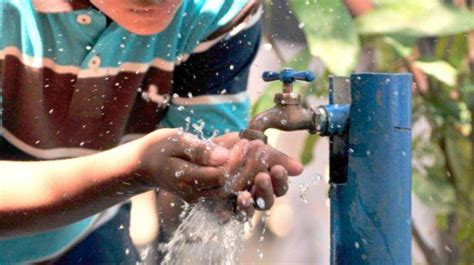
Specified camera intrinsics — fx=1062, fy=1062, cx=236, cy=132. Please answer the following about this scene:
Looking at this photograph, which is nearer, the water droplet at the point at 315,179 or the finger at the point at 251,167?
the finger at the point at 251,167

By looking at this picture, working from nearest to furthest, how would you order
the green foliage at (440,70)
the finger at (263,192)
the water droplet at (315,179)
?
the finger at (263,192)
the green foliage at (440,70)
the water droplet at (315,179)

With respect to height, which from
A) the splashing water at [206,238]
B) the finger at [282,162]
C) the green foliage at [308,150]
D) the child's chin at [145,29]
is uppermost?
the child's chin at [145,29]

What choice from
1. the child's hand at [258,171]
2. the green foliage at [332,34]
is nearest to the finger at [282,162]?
the child's hand at [258,171]

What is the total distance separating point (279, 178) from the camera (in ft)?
4.35

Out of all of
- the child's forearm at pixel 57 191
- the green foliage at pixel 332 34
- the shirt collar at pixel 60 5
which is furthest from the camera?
the green foliage at pixel 332 34

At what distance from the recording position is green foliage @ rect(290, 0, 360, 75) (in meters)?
2.27

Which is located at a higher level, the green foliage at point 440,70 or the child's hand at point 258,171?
the child's hand at point 258,171

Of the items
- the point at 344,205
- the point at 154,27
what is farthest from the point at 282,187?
the point at 154,27

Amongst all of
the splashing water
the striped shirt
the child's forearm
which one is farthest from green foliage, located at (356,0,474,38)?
the child's forearm

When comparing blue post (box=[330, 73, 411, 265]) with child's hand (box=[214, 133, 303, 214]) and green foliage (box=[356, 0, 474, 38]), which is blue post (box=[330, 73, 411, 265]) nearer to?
child's hand (box=[214, 133, 303, 214])

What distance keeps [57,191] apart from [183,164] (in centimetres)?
35

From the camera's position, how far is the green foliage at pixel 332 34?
2.27 m

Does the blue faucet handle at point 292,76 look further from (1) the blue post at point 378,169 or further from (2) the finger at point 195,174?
(2) the finger at point 195,174

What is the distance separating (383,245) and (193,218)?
324 mm
